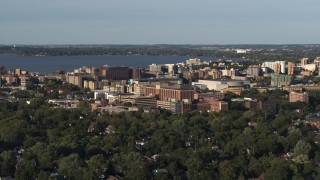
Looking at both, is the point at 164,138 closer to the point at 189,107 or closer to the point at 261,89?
the point at 189,107

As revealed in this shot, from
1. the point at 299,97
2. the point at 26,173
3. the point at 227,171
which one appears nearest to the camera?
the point at 26,173

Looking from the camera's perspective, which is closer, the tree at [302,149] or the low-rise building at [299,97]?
the tree at [302,149]

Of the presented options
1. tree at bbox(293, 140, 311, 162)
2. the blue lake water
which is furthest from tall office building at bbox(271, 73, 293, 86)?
tree at bbox(293, 140, 311, 162)

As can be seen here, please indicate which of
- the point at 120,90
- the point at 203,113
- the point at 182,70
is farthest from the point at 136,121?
the point at 182,70

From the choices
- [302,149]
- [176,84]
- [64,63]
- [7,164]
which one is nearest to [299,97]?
[176,84]

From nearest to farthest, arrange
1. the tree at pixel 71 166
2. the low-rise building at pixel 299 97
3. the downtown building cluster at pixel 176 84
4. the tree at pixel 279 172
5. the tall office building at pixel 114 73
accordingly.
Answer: the tree at pixel 71 166 < the tree at pixel 279 172 < the downtown building cluster at pixel 176 84 < the low-rise building at pixel 299 97 < the tall office building at pixel 114 73

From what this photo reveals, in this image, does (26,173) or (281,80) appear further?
(281,80)

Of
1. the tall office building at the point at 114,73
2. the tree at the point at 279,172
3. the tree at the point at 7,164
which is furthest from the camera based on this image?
the tall office building at the point at 114,73

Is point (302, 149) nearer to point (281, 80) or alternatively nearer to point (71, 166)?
point (71, 166)

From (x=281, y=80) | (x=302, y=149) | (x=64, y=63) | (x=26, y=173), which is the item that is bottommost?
(x=64, y=63)

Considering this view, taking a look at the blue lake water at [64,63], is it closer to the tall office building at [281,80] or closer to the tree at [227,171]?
the tall office building at [281,80]

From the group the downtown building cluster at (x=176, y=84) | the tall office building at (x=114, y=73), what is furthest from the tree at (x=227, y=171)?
the tall office building at (x=114, y=73)
